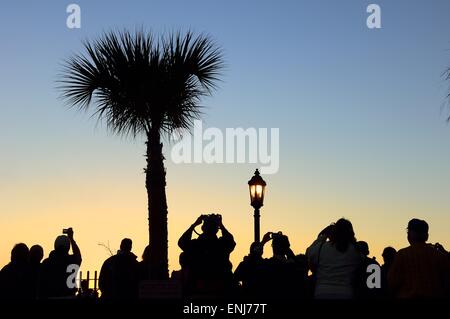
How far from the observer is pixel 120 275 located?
12.1 meters

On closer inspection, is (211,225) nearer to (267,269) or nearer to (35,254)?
(267,269)

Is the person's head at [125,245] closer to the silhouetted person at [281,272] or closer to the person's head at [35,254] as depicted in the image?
the person's head at [35,254]

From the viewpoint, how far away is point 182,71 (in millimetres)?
19531

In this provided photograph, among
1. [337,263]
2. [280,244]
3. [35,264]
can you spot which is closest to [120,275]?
[35,264]

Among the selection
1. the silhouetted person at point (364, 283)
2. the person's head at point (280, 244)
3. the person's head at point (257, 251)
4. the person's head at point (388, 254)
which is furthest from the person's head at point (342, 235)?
the person's head at point (388, 254)

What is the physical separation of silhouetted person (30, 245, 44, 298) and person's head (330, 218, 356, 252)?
389cm

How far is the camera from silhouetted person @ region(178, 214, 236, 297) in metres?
9.70

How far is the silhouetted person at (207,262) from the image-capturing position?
31.8 feet

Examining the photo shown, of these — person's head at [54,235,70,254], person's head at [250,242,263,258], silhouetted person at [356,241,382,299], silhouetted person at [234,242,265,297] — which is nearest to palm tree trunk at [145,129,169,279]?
person's head at [54,235,70,254]

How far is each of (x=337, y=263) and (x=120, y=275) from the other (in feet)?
13.8

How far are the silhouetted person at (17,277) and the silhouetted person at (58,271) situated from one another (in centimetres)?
18
